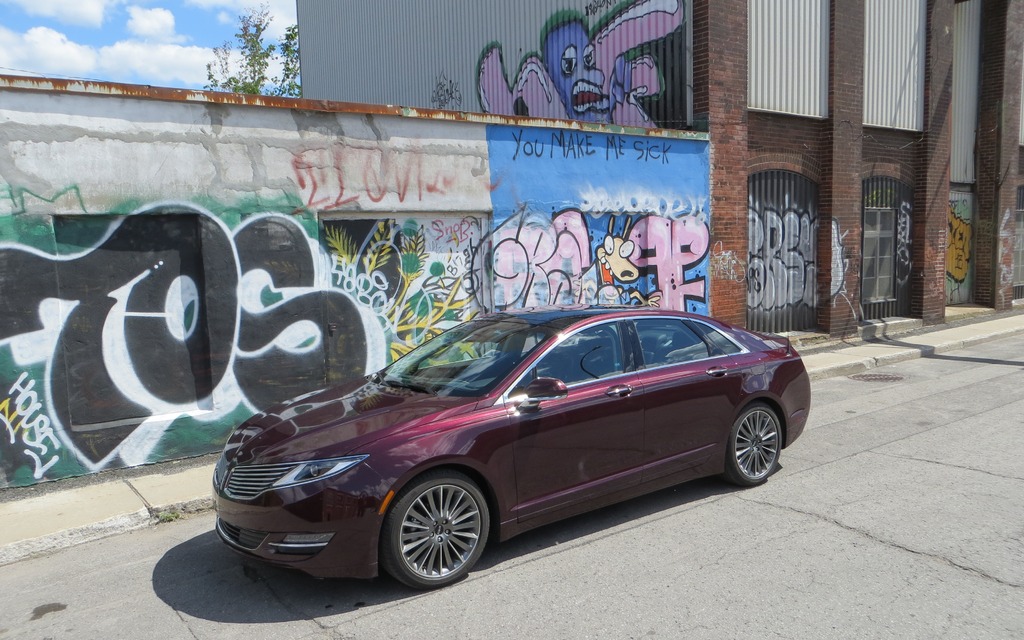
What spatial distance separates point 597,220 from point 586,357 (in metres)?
5.83

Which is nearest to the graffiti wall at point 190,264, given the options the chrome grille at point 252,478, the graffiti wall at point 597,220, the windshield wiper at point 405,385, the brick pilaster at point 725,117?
the graffiti wall at point 597,220

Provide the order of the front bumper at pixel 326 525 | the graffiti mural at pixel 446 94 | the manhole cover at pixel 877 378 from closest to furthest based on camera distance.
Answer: the front bumper at pixel 326 525
the manhole cover at pixel 877 378
the graffiti mural at pixel 446 94

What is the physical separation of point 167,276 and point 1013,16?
19093 mm

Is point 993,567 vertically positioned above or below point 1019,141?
below

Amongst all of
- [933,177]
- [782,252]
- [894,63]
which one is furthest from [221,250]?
[933,177]

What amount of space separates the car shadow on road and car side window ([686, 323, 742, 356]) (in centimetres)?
123

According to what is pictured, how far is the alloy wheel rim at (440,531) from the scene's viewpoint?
4289 mm

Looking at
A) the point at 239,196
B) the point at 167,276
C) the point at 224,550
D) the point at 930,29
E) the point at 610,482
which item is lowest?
the point at 224,550

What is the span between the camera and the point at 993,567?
4359mm

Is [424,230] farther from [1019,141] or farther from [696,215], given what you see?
[1019,141]

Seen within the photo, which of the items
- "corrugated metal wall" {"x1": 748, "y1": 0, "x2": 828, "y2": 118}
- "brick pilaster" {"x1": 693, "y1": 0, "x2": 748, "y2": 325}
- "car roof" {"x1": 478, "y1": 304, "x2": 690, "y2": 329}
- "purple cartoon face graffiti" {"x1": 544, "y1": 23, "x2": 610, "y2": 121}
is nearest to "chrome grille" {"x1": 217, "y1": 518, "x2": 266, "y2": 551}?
"car roof" {"x1": 478, "y1": 304, "x2": 690, "y2": 329}

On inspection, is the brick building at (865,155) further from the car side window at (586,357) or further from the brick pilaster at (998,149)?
the car side window at (586,357)

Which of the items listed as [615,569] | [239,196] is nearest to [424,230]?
[239,196]

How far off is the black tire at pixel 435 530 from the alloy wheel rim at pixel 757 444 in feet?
7.98
